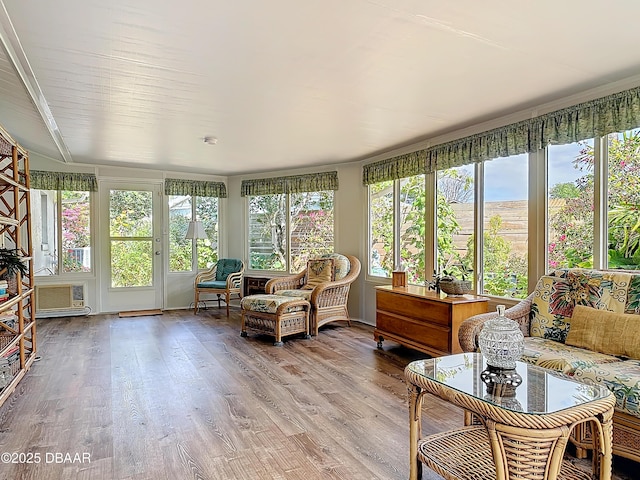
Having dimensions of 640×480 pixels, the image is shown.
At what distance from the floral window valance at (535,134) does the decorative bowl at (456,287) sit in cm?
121

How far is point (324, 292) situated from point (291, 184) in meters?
2.10

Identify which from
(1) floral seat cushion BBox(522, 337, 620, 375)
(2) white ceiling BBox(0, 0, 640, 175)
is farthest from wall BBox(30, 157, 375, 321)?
(1) floral seat cushion BBox(522, 337, 620, 375)

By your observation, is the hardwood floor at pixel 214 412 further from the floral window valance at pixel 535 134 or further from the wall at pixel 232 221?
the floral window valance at pixel 535 134

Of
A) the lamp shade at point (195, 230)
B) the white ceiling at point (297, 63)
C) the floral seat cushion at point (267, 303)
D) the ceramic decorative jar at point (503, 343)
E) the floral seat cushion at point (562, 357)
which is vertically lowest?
the floral seat cushion at point (267, 303)

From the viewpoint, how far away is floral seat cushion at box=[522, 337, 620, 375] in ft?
7.43

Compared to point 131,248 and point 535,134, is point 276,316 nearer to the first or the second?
point 535,134

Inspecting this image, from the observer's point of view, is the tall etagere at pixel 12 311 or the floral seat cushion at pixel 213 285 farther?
the floral seat cushion at pixel 213 285

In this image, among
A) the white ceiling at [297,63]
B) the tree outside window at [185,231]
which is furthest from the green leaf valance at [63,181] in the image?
the white ceiling at [297,63]

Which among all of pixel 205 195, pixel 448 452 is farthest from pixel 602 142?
pixel 205 195

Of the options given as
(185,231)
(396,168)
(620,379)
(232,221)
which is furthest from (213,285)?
(620,379)

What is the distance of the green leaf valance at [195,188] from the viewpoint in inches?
265

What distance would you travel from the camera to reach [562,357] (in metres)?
2.37

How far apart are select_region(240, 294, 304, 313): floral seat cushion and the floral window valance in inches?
79.0

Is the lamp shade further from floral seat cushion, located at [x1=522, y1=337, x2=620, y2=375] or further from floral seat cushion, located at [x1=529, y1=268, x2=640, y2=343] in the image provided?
floral seat cushion, located at [x1=522, y1=337, x2=620, y2=375]
